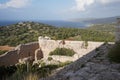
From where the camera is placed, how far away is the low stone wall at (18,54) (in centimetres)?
1623

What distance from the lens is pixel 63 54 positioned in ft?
62.8

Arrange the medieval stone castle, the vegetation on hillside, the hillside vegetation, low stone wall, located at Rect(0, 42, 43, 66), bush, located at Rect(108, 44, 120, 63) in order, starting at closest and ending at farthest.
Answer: the vegetation on hillside
bush, located at Rect(108, 44, 120, 63)
low stone wall, located at Rect(0, 42, 43, 66)
the medieval stone castle
the hillside vegetation

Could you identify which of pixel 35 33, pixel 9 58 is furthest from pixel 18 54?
pixel 35 33

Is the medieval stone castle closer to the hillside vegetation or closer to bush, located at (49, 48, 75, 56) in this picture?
bush, located at (49, 48, 75, 56)

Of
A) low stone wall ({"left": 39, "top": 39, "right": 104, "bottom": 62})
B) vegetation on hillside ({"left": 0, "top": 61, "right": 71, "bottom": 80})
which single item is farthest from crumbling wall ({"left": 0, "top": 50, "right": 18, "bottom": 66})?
vegetation on hillside ({"left": 0, "top": 61, "right": 71, "bottom": 80})

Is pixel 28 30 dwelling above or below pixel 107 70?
below

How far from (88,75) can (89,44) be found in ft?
40.8

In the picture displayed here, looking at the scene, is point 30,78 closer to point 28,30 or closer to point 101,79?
point 101,79

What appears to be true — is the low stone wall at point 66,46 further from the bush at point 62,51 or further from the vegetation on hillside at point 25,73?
the vegetation on hillside at point 25,73

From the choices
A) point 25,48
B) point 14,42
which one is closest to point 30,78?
point 25,48

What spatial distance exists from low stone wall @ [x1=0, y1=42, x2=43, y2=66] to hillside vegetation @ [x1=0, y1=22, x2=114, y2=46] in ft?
20.9

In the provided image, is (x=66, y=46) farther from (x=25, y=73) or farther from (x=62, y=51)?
(x=25, y=73)

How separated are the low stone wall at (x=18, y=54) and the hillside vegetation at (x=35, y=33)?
251 inches

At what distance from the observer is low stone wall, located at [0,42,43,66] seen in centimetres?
1623
